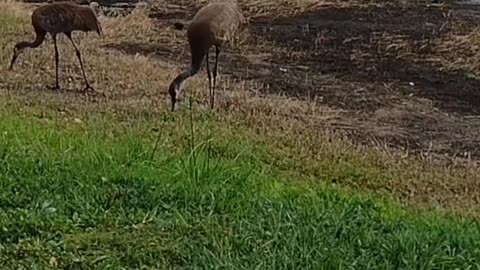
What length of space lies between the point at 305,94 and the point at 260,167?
4209 mm

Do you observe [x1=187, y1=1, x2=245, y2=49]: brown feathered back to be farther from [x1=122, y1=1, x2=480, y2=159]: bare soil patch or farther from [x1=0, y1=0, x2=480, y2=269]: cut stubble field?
[x1=122, y1=1, x2=480, y2=159]: bare soil patch

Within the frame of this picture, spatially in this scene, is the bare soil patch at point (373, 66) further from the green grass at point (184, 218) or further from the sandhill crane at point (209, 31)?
the green grass at point (184, 218)

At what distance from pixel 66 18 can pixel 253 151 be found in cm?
347

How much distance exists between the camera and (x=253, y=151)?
8195mm

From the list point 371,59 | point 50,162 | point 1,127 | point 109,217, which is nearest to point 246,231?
point 109,217

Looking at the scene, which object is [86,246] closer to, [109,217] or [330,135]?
[109,217]

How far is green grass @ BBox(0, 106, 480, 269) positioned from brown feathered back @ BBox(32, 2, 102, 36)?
3365mm

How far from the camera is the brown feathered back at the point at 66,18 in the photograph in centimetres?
1068

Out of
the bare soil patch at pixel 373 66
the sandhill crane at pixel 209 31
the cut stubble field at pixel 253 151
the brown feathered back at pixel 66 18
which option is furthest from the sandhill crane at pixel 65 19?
the bare soil patch at pixel 373 66

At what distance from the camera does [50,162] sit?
254 inches

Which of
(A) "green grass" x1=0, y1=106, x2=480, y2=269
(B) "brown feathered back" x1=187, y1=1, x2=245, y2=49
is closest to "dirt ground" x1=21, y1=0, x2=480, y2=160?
(B) "brown feathered back" x1=187, y1=1, x2=245, y2=49

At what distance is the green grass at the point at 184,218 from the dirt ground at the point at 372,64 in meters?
2.93

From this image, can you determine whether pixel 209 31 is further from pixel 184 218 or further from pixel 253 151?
pixel 184 218

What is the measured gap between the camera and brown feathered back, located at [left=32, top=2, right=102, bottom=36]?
35.0ft
